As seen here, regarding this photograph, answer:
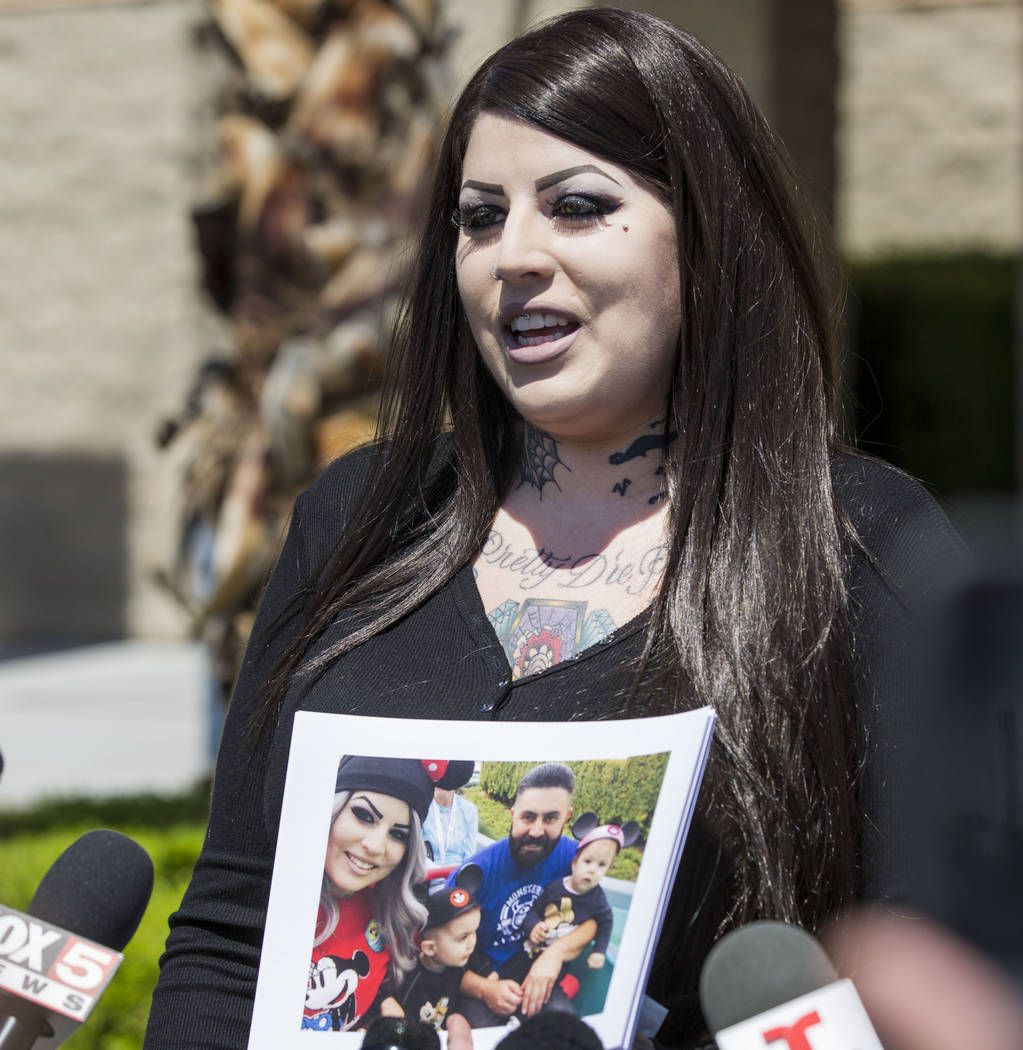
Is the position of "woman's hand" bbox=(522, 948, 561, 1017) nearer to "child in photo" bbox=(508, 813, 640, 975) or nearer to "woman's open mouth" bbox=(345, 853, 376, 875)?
"child in photo" bbox=(508, 813, 640, 975)

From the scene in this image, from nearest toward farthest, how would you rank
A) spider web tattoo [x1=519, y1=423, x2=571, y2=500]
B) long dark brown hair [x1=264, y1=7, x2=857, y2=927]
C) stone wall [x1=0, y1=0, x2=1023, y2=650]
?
long dark brown hair [x1=264, y1=7, x2=857, y2=927] → spider web tattoo [x1=519, y1=423, x2=571, y2=500] → stone wall [x1=0, y1=0, x2=1023, y2=650]

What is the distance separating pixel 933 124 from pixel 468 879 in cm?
1316

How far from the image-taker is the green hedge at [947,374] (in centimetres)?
1034

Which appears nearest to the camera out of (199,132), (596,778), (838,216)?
(596,778)

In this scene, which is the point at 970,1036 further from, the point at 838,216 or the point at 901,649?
the point at 838,216

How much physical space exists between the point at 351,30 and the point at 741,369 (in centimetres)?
271

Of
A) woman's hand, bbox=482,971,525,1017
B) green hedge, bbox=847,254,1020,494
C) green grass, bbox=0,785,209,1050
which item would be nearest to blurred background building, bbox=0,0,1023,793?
green hedge, bbox=847,254,1020,494

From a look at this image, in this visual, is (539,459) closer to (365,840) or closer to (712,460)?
(712,460)

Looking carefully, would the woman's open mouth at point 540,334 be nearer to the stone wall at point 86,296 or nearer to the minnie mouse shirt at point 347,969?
→ the minnie mouse shirt at point 347,969

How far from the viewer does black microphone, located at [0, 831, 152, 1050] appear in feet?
4.73

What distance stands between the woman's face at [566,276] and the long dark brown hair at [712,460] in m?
0.03

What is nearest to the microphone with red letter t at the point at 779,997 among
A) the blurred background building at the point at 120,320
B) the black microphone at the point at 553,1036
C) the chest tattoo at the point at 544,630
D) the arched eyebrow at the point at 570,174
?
the black microphone at the point at 553,1036

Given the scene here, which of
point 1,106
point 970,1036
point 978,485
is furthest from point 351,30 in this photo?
point 1,106

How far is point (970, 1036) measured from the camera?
0.63 meters
